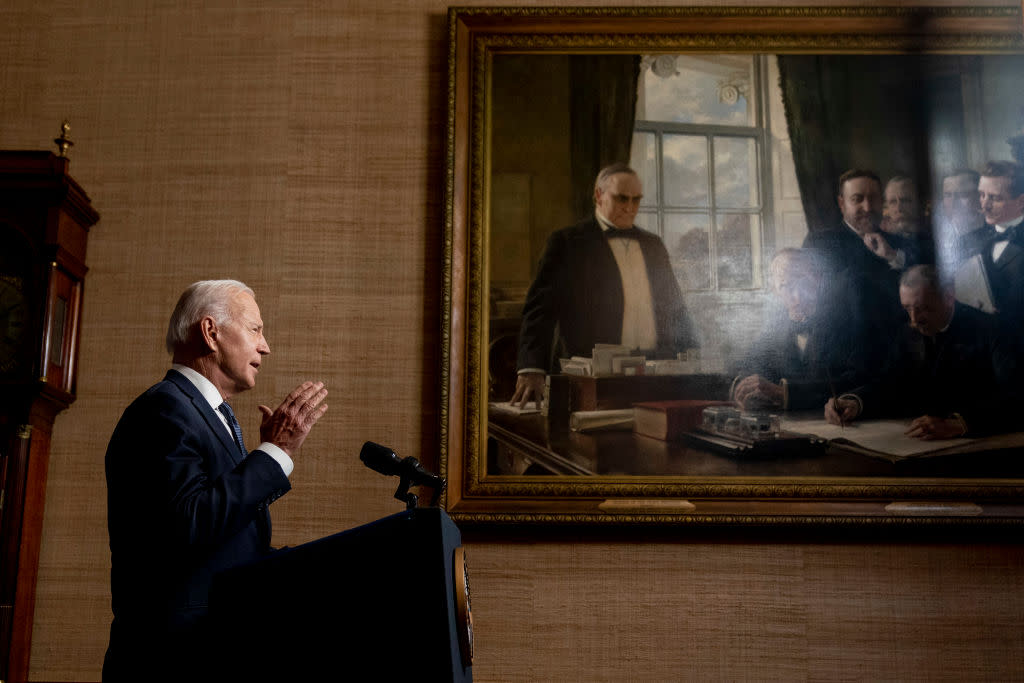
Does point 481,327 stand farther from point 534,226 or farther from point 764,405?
point 764,405

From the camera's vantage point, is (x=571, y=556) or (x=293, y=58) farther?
(x=293, y=58)

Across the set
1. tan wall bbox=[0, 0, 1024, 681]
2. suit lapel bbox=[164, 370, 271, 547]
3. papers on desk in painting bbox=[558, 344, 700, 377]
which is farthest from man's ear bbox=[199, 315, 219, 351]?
papers on desk in painting bbox=[558, 344, 700, 377]

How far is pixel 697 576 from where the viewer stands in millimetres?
3576

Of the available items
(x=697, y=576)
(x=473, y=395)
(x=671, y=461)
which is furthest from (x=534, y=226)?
(x=697, y=576)

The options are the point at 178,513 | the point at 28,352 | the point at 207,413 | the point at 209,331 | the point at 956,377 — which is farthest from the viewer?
the point at 956,377

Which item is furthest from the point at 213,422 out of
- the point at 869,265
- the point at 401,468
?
the point at 869,265

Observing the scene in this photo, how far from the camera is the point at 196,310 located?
274 centimetres

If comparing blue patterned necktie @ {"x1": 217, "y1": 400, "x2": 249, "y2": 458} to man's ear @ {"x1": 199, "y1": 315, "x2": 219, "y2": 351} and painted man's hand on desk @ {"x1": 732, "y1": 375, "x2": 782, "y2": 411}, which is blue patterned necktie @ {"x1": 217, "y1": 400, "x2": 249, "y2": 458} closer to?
man's ear @ {"x1": 199, "y1": 315, "x2": 219, "y2": 351}

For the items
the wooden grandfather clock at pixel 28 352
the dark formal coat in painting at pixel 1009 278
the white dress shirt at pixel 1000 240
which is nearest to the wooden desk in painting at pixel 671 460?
the dark formal coat in painting at pixel 1009 278

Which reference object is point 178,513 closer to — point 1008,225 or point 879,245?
point 879,245

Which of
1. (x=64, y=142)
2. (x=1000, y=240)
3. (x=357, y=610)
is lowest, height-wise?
(x=357, y=610)

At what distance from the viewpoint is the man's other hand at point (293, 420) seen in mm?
2551

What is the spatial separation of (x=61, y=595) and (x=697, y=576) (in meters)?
2.35

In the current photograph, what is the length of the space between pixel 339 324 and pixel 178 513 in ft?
5.21
